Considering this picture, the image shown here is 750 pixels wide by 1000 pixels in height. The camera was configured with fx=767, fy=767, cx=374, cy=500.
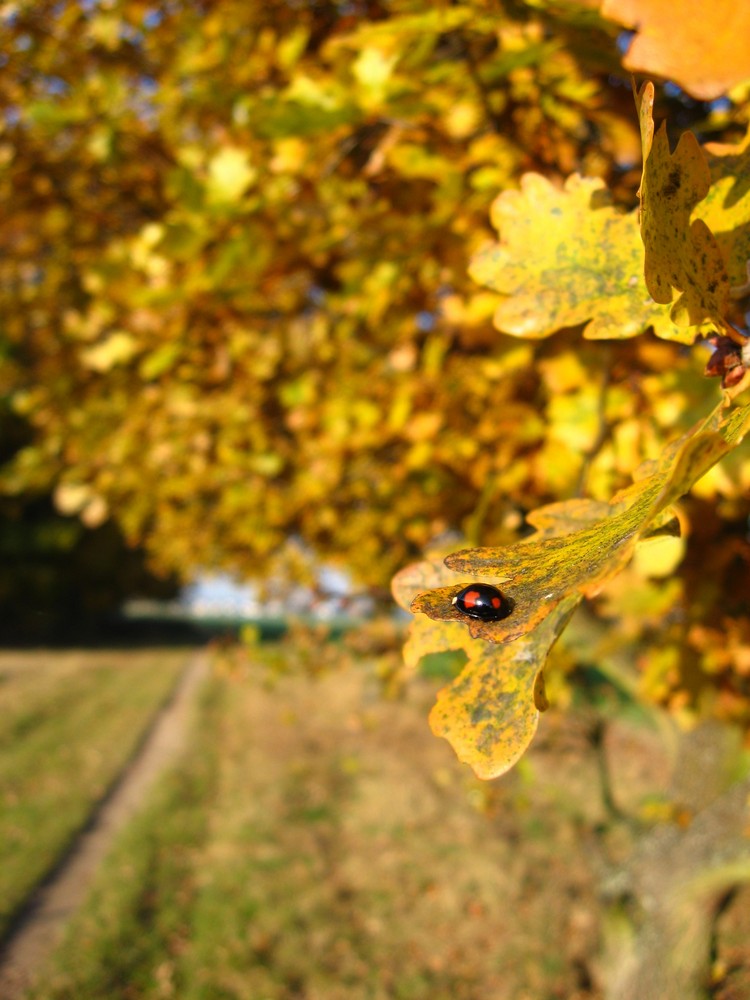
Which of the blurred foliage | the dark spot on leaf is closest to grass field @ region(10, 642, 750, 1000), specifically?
the blurred foliage

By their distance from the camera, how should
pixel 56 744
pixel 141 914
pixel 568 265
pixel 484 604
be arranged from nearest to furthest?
1. pixel 484 604
2. pixel 568 265
3. pixel 141 914
4. pixel 56 744

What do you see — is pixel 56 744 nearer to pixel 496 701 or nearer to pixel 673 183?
pixel 496 701

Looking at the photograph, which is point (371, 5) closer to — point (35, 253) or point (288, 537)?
point (35, 253)

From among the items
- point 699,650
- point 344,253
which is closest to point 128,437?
point 344,253

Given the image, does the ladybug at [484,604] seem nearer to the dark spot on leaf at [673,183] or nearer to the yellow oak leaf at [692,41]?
the dark spot on leaf at [673,183]

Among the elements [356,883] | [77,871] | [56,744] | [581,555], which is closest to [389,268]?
[581,555]

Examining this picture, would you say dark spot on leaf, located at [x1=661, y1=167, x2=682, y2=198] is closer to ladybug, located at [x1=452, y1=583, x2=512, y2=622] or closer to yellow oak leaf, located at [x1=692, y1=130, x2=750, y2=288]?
yellow oak leaf, located at [x1=692, y1=130, x2=750, y2=288]

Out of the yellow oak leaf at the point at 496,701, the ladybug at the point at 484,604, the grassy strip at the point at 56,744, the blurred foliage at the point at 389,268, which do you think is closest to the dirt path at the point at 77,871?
the grassy strip at the point at 56,744
